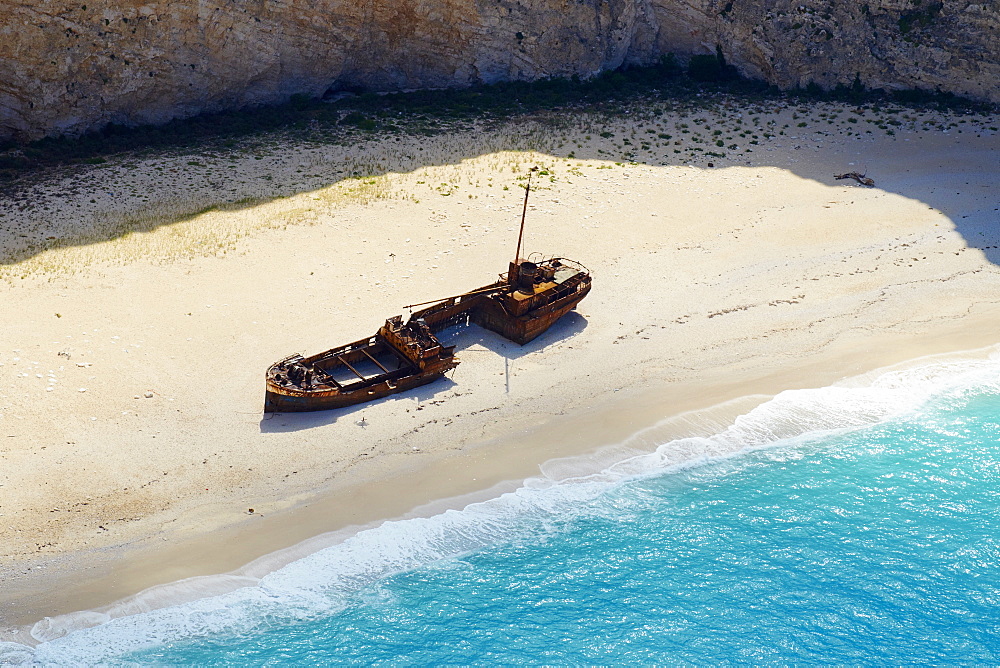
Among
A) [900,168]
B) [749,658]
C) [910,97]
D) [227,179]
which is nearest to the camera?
[749,658]

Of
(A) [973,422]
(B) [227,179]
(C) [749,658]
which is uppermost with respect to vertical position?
(B) [227,179]

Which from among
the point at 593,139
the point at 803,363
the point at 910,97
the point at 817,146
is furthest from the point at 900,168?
the point at 803,363

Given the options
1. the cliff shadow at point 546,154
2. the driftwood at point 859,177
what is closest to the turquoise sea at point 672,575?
the cliff shadow at point 546,154

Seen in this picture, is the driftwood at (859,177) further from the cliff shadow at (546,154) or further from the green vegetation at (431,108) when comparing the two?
the green vegetation at (431,108)

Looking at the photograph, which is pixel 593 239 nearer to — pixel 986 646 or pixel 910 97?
pixel 986 646

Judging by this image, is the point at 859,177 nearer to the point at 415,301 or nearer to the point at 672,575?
the point at 415,301

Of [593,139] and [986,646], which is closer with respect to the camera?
[986,646]

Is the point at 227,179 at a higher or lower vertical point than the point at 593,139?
lower
